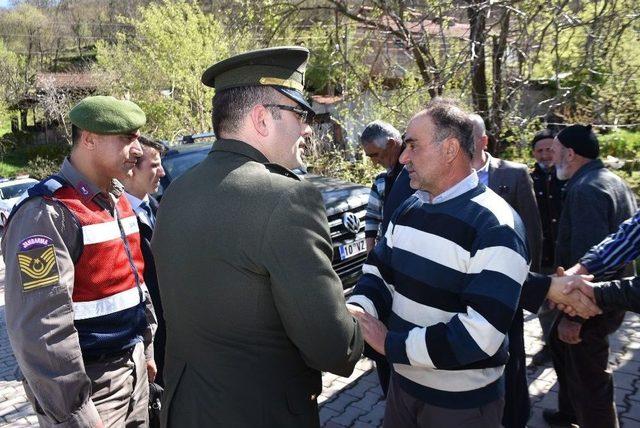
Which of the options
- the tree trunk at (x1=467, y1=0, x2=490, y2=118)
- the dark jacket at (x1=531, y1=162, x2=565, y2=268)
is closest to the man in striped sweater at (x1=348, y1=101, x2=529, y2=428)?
the dark jacket at (x1=531, y1=162, x2=565, y2=268)

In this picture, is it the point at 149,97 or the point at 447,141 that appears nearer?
the point at 447,141

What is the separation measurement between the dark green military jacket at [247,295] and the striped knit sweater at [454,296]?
46 cm

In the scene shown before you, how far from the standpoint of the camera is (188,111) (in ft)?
50.4

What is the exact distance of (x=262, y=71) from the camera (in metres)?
1.70

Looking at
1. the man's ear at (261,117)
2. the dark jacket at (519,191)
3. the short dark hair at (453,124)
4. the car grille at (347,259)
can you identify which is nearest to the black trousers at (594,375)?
the dark jacket at (519,191)

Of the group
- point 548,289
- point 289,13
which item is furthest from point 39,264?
point 289,13

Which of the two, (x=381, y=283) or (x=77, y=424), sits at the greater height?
(x=381, y=283)

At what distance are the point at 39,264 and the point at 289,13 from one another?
23.6ft

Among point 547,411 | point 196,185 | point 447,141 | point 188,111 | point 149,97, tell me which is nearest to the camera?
point 196,185

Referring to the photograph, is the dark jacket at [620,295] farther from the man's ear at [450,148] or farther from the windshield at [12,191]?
the windshield at [12,191]

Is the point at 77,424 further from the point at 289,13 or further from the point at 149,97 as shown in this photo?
the point at 149,97

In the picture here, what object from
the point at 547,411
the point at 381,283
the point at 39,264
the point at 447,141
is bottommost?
the point at 547,411

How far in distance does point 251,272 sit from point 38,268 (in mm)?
1002

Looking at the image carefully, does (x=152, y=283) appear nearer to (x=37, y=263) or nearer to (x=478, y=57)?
(x=37, y=263)
